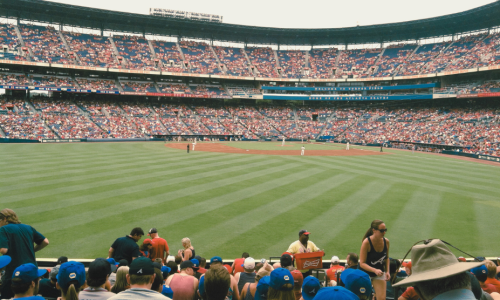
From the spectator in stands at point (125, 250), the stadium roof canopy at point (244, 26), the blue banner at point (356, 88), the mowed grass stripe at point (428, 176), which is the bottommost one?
the mowed grass stripe at point (428, 176)

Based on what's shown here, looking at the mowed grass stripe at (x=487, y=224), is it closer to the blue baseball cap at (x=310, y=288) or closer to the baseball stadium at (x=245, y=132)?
the baseball stadium at (x=245, y=132)

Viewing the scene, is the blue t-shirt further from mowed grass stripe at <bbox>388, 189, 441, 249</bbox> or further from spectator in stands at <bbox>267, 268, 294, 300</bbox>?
mowed grass stripe at <bbox>388, 189, 441, 249</bbox>

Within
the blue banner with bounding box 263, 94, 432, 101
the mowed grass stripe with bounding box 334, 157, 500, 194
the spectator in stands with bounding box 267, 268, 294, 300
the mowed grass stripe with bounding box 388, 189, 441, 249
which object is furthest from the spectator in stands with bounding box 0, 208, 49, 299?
the blue banner with bounding box 263, 94, 432, 101

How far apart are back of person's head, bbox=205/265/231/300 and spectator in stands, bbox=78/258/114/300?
1279 millimetres

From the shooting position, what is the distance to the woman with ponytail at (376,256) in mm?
5613

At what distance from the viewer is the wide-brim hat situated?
2223mm

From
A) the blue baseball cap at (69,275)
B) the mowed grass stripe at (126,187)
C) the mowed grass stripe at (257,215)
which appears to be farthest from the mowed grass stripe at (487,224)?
the mowed grass stripe at (126,187)

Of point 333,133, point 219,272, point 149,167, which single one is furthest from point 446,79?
point 219,272

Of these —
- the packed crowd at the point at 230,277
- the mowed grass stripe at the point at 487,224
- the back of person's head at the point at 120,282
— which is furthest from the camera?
the mowed grass stripe at the point at 487,224

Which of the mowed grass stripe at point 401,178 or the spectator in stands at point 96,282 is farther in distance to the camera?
the mowed grass stripe at point 401,178

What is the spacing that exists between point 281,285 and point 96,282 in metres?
2.38

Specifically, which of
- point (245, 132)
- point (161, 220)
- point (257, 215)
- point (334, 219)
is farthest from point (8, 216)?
point (245, 132)

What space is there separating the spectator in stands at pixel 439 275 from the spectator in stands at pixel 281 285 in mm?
1545

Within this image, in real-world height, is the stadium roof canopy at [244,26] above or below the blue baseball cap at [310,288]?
above
